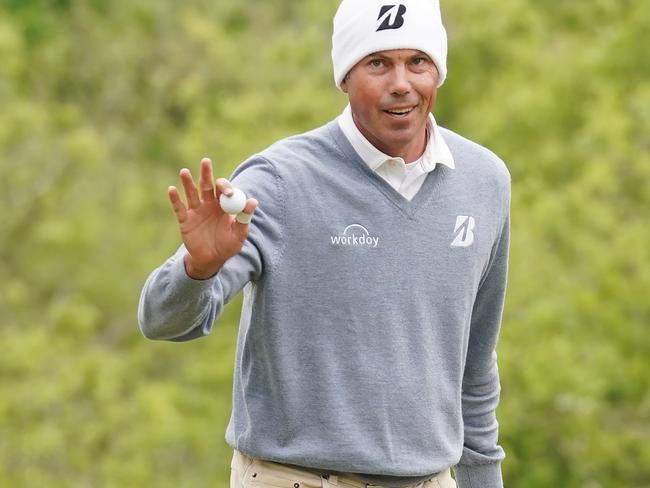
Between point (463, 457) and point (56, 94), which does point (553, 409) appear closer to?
point (56, 94)

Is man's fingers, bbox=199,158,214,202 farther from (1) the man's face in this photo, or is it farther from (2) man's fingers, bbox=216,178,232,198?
(1) the man's face

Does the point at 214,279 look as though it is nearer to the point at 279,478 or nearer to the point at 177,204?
the point at 177,204

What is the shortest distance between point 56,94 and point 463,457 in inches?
682

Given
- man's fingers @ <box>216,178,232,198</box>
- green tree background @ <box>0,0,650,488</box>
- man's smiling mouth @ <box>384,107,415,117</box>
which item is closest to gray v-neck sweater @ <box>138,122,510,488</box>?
man's smiling mouth @ <box>384,107,415,117</box>

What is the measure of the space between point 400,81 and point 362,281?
40 centimetres

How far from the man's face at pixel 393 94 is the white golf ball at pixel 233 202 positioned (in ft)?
1.58

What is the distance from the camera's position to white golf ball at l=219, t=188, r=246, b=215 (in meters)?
2.64

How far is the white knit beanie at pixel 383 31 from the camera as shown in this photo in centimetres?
301

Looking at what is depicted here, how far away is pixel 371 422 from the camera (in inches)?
117

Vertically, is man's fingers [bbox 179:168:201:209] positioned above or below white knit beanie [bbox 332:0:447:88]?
below

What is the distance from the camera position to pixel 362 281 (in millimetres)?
2957

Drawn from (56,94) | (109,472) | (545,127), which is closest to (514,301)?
(545,127)

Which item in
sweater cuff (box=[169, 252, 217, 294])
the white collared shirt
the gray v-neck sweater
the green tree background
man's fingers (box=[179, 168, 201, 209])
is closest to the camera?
man's fingers (box=[179, 168, 201, 209])

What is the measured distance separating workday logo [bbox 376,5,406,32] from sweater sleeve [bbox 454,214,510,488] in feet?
1.75
